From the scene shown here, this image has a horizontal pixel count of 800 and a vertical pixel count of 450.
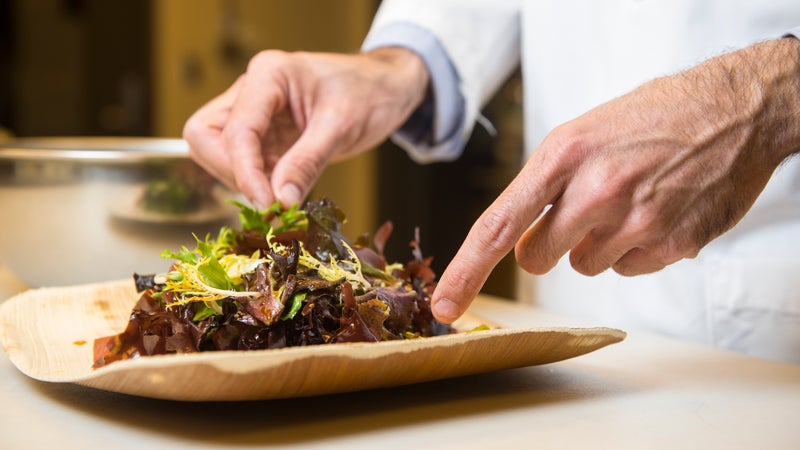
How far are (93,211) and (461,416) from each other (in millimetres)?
699

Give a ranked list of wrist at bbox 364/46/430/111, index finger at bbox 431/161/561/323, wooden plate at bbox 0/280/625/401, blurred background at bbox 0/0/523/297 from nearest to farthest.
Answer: wooden plate at bbox 0/280/625/401, index finger at bbox 431/161/561/323, wrist at bbox 364/46/430/111, blurred background at bbox 0/0/523/297

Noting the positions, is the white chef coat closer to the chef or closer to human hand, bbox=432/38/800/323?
the chef

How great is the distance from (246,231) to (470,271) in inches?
13.2

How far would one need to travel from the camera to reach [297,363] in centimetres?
61

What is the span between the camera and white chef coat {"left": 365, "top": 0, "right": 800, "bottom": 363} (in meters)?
1.10

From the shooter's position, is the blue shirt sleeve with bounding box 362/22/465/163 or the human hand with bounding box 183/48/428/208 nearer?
the human hand with bounding box 183/48/428/208

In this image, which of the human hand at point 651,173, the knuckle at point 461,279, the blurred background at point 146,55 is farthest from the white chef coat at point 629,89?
the blurred background at point 146,55

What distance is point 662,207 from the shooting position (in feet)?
2.52

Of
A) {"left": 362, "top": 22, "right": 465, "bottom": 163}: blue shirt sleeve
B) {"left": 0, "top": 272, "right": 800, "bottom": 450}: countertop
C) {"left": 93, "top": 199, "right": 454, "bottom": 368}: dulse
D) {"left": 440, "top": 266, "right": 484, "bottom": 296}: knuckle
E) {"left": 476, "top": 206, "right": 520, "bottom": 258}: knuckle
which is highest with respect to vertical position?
{"left": 362, "top": 22, "right": 465, "bottom": 163}: blue shirt sleeve

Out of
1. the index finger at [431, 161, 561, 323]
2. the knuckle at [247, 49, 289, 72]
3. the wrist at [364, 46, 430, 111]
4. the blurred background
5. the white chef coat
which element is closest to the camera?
the index finger at [431, 161, 561, 323]

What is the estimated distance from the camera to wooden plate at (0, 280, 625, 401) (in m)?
0.59

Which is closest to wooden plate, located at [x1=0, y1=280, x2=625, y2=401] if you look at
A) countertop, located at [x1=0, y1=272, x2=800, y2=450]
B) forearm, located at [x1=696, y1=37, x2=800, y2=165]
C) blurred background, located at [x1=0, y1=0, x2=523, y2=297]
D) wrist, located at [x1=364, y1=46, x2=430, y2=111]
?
countertop, located at [x1=0, y1=272, x2=800, y2=450]

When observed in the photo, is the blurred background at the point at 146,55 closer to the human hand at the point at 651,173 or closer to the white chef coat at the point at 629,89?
the white chef coat at the point at 629,89

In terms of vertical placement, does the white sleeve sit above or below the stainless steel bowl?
above
